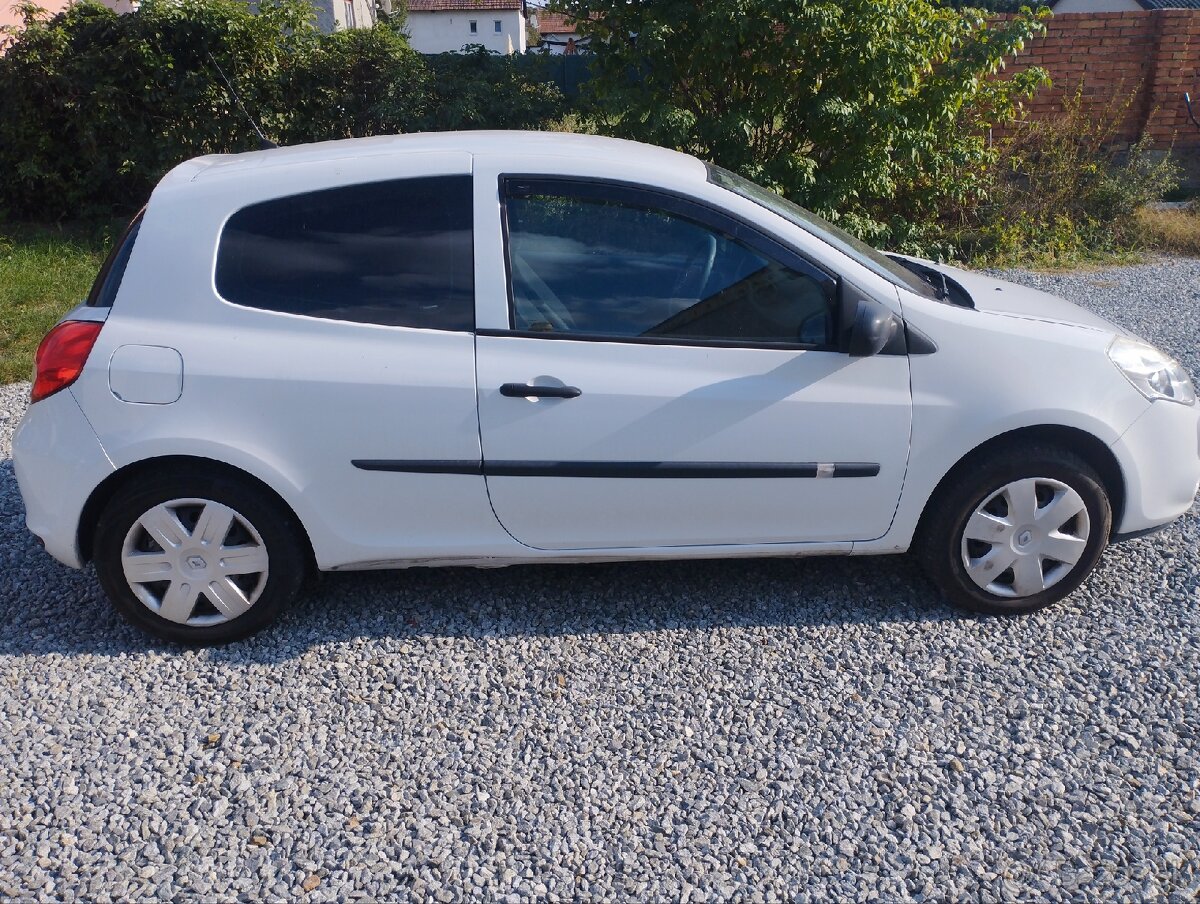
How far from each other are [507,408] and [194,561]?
1.24 metres

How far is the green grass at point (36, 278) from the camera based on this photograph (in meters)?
7.41

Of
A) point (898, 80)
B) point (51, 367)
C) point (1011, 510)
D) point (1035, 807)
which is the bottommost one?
point (1035, 807)

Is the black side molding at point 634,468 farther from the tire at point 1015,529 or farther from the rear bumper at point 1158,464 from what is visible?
the rear bumper at point 1158,464

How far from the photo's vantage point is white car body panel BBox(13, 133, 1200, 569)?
3.45 meters

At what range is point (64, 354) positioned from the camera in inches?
137

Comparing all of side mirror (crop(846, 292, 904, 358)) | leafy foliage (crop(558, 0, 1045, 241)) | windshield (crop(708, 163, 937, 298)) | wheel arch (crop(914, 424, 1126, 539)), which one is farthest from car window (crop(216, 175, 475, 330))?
leafy foliage (crop(558, 0, 1045, 241))

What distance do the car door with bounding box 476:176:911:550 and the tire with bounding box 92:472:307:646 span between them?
0.81 metres

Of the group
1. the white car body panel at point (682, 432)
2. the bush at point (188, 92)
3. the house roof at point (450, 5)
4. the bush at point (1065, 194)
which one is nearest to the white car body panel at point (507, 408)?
the white car body panel at point (682, 432)

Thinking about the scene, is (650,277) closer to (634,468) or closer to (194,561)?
(634,468)

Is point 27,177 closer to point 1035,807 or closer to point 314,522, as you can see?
point 314,522

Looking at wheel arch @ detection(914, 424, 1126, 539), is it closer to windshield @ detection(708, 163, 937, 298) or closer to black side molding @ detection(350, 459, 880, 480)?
black side molding @ detection(350, 459, 880, 480)

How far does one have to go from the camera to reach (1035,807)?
114 inches

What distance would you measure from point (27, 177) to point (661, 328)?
9.12 meters

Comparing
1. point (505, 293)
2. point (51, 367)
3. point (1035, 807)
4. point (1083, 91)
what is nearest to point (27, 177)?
point (51, 367)
